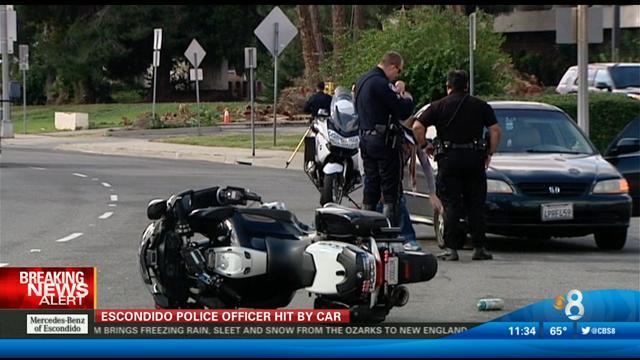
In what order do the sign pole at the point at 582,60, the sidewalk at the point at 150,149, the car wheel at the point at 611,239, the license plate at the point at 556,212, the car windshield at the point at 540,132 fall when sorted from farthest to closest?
the sidewalk at the point at 150,149, the sign pole at the point at 582,60, the car windshield at the point at 540,132, the car wheel at the point at 611,239, the license plate at the point at 556,212

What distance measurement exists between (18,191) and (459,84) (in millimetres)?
11229

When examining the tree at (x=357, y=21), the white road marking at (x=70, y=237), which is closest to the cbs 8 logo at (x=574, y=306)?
the white road marking at (x=70, y=237)

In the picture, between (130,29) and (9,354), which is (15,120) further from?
(9,354)

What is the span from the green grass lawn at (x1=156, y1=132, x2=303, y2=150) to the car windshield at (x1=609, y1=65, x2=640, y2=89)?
8425mm

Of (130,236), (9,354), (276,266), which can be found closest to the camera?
(9,354)

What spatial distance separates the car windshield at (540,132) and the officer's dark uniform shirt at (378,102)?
221 centimetres

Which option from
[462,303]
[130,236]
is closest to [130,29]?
[130,236]

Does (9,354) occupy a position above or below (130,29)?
below

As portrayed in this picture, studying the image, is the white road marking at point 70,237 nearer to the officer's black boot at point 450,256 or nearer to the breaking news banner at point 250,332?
the officer's black boot at point 450,256

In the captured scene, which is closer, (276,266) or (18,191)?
(276,266)

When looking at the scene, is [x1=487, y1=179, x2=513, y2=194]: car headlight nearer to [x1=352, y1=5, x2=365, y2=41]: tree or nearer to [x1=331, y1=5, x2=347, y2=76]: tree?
[x1=352, y1=5, x2=365, y2=41]: tree

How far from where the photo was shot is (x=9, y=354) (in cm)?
648

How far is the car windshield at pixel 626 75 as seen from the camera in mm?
35969

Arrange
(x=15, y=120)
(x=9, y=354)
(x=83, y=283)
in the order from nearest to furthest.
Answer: (x=9, y=354), (x=83, y=283), (x=15, y=120)
